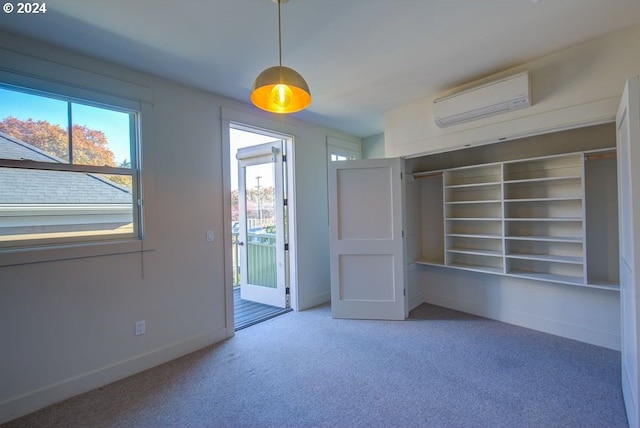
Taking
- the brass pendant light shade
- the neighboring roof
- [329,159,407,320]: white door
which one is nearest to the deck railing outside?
[329,159,407,320]: white door

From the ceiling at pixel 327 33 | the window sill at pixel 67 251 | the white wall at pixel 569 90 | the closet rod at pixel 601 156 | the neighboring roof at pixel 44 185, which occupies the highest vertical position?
the ceiling at pixel 327 33

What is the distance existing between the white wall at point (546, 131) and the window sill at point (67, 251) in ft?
9.90

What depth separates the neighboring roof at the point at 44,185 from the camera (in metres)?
1.97

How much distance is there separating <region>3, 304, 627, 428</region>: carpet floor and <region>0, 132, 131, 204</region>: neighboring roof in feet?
4.92

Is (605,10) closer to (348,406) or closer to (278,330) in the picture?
(348,406)

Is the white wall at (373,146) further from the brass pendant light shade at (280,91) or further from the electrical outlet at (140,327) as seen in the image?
the electrical outlet at (140,327)

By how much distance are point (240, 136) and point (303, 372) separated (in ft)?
11.9

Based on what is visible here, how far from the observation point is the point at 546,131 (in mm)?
2506

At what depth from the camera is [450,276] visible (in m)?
3.83

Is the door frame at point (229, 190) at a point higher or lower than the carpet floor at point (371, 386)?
higher

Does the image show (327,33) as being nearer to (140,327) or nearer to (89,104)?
(89,104)

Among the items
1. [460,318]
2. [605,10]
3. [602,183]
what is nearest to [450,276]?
[460,318]

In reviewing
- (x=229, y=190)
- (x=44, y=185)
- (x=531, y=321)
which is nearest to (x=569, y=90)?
(x=531, y=321)
